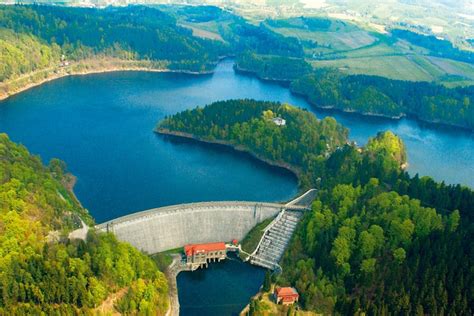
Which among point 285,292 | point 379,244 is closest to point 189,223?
point 285,292

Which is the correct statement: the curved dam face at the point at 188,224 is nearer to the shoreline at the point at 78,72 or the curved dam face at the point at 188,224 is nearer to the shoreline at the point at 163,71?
the shoreline at the point at 163,71

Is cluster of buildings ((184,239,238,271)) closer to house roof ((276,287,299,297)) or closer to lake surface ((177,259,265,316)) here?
lake surface ((177,259,265,316))

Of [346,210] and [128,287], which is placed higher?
[346,210]

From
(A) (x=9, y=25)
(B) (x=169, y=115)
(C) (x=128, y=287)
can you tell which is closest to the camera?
(C) (x=128, y=287)

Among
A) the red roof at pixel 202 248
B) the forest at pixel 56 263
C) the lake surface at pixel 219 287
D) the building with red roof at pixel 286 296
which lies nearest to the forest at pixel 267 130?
the red roof at pixel 202 248

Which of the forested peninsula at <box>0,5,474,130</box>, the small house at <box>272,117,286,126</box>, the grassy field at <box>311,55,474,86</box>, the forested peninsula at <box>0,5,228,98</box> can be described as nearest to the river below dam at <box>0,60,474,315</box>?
the forested peninsula at <box>0,5,474,130</box>

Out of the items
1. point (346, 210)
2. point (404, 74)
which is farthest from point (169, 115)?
point (404, 74)

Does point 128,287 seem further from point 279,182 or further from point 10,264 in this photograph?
point 279,182
